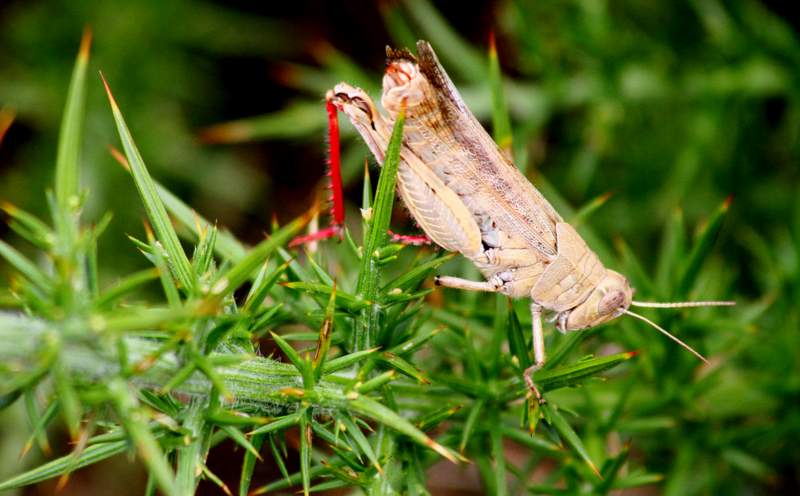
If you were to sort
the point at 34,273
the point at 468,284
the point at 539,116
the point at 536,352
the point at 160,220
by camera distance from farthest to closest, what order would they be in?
the point at 539,116 < the point at 468,284 < the point at 536,352 < the point at 160,220 < the point at 34,273

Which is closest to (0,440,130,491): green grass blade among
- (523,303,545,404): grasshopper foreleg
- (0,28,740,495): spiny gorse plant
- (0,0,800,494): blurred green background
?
(0,28,740,495): spiny gorse plant

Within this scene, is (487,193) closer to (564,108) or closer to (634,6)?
(564,108)

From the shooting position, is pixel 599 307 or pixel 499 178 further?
pixel 499 178

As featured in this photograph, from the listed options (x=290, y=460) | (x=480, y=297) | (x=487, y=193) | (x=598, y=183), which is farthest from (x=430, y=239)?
(x=598, y=183)

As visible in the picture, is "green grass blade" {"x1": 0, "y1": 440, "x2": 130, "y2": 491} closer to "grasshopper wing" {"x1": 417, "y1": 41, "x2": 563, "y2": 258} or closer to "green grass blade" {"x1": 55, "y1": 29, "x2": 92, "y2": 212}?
→ "green grass blade" {"x1": 55, "y1": 29, "x2": 92, "y2": 212}

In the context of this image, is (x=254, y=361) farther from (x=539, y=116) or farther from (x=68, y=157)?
(x=539, y=116)

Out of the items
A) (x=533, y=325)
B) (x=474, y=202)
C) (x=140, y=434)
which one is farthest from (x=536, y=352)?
(x=140, y=434)
